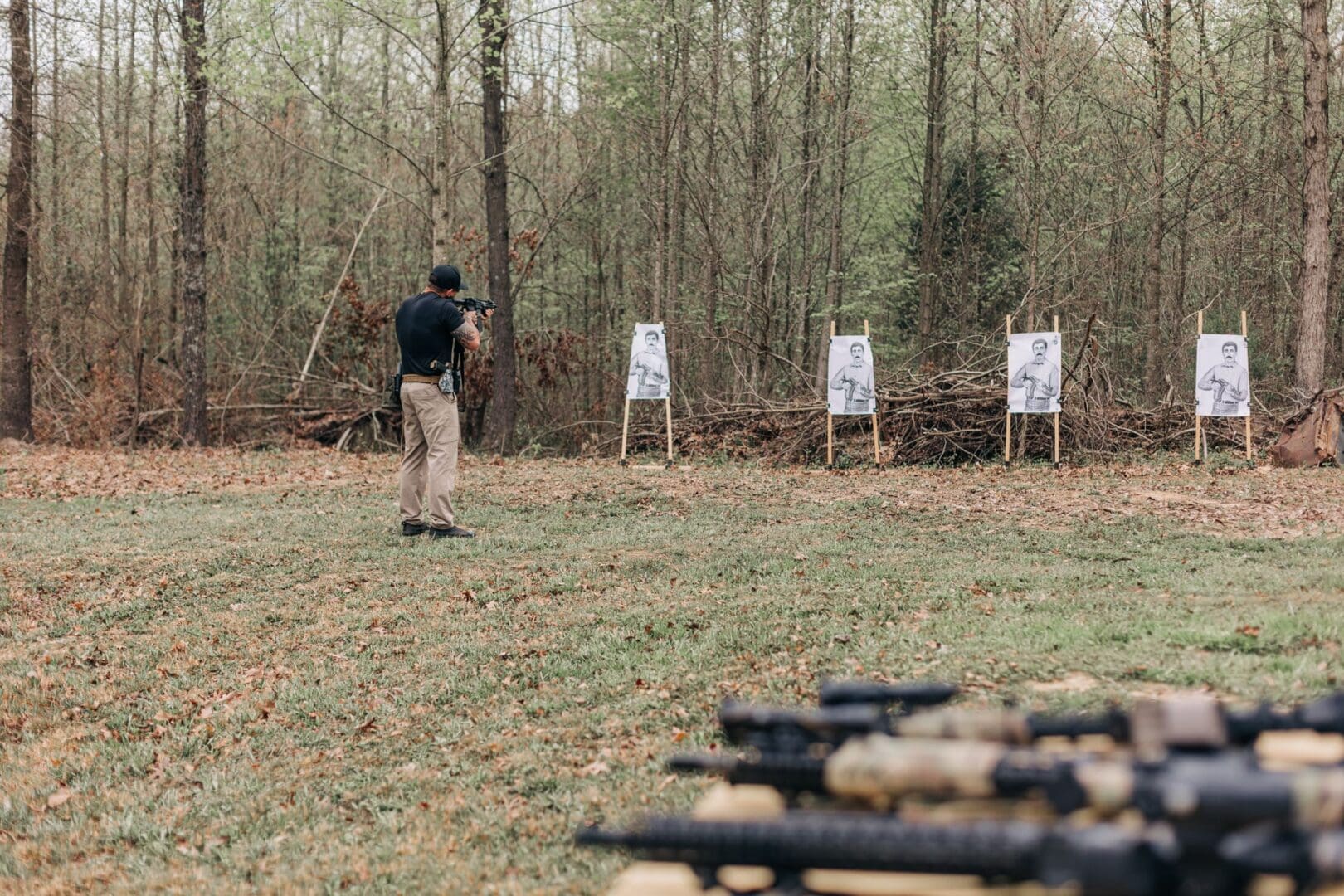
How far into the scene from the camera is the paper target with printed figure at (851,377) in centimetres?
1731

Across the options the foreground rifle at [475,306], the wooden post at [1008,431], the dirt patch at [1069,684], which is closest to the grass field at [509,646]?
the dirt patch at [1069,684]

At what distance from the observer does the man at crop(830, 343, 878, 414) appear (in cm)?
1731

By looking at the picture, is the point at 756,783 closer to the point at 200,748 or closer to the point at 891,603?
the point at 200,748

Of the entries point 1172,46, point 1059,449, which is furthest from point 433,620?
point 1172,46

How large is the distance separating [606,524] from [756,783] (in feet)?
31.8

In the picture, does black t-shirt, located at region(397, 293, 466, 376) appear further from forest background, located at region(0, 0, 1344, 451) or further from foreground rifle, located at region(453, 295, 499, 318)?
forest background, located at region(0, 0, 1344, 451)

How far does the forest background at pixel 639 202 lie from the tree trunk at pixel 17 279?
5 centimetres

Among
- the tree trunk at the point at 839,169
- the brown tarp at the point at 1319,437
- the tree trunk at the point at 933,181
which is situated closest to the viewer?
the brown tarp at the point at 1319,437

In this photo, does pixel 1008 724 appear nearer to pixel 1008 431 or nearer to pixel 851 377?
pixel 1008 431

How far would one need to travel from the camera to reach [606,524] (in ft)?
38.3

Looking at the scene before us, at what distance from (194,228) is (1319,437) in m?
18.1

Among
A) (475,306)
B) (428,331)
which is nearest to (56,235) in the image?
(475,306)

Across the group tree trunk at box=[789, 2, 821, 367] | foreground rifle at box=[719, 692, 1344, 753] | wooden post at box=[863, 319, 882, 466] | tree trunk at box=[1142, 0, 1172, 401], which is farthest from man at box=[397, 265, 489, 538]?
tree trunk at box=[1142, 0, 1172, 401]

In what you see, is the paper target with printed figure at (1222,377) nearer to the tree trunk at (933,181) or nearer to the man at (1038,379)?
the man at (1038,379)
